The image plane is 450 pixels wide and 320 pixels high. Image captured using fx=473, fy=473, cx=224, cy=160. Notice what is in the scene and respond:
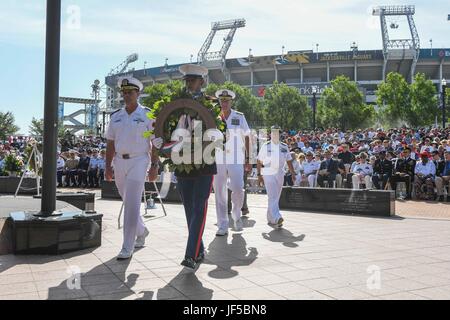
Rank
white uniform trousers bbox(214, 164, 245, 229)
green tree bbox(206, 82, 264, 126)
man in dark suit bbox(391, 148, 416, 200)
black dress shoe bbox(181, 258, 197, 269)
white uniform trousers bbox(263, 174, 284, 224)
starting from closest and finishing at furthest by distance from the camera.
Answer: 1. black dress shoe bbox(181, 258, 197, 269)
2. white uniform trousers bbox(214, 164, 245, 229)
3. white uniform trousers bbox(263, 174, 284, 224)
4. man in dark suit bbox(391, 148, 416, 200)
5. green tree bbox(206, 82, 264, 126)

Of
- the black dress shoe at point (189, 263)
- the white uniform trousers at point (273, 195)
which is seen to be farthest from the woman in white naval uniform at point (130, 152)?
the white uniform trousers at point (273, 195)

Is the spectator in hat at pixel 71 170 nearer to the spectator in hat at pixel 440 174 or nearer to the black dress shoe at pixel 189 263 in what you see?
the spectator in hat at pixel 440 174

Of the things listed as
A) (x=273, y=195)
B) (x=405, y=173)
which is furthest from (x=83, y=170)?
(x=273, y=195)

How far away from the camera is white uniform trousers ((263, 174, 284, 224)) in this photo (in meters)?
8.62

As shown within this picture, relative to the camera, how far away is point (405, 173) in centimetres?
1536

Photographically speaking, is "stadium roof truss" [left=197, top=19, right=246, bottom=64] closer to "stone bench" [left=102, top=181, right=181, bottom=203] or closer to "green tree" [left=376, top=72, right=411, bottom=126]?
"green tree" [left=376, top=72, right=411, bottom=126]

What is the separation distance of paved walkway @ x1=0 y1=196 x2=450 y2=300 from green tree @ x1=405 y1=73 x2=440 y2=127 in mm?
49192

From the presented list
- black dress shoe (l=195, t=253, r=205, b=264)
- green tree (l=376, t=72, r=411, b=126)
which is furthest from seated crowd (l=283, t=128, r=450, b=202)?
green tree (l=376, t=72, r=411, b=126)

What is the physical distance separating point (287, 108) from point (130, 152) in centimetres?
5708

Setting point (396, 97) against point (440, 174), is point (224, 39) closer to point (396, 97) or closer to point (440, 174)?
point (396, 97)

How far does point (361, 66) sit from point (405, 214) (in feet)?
262

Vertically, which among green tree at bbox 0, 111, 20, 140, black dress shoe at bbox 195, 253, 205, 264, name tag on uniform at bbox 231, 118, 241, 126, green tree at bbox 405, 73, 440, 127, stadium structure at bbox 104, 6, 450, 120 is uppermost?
stadium structure at bbox 104, 6, 450, 120
